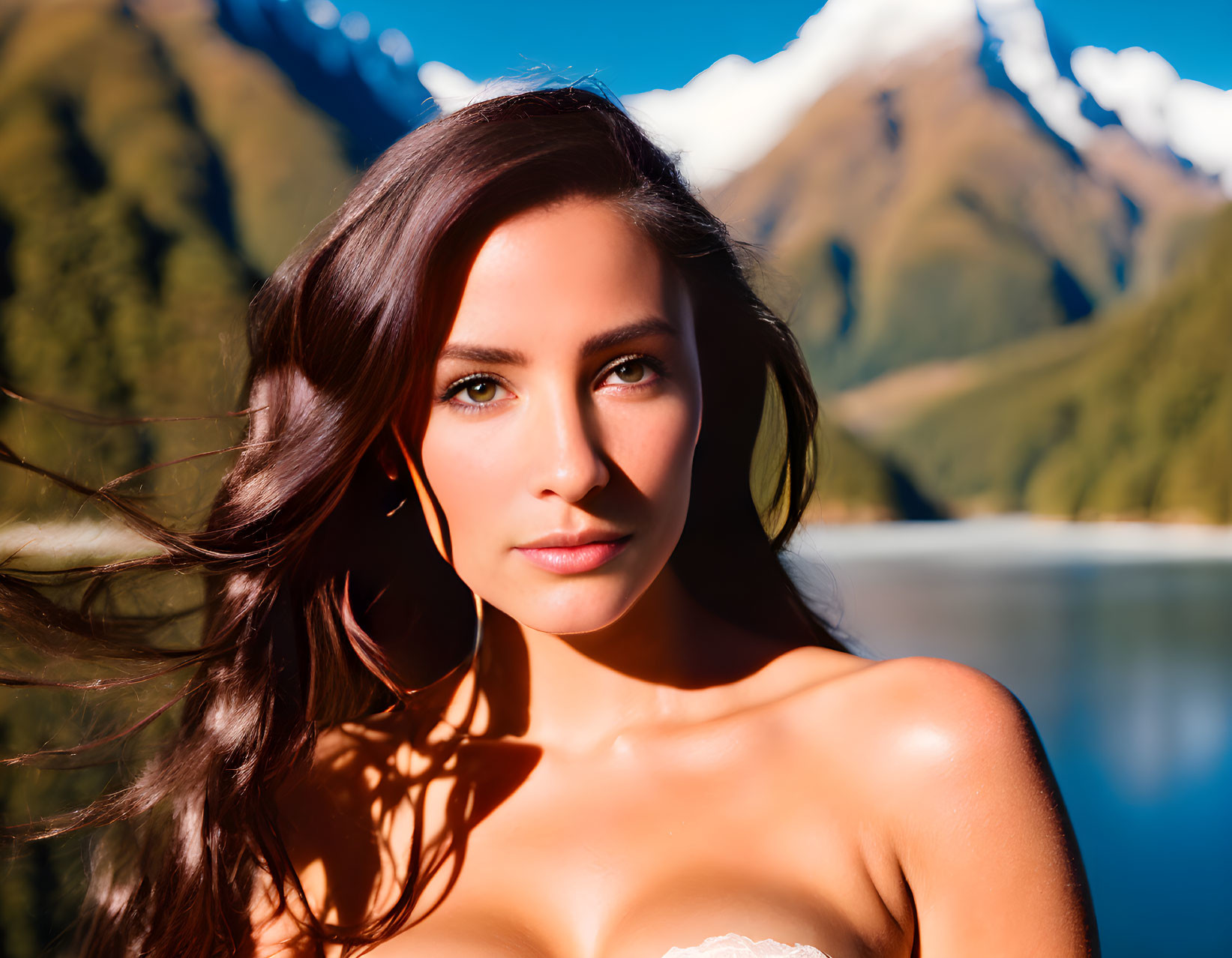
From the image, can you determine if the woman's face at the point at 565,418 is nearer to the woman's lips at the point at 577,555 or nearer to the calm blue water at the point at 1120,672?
the woman's lips at the point at 577,555

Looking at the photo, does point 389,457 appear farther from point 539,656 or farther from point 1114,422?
point 1114,422

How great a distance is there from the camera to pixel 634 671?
4.75 feet

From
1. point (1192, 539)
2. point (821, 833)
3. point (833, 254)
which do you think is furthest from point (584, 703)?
point (833, 254)

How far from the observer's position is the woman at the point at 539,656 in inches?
45.3

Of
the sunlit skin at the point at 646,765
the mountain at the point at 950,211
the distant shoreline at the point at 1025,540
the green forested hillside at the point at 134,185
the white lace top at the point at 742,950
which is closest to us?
the white lace top at the point at 742,950

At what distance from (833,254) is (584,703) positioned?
33.0 ft

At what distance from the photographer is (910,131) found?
10.4 meters

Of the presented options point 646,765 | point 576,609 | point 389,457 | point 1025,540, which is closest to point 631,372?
point 576,609

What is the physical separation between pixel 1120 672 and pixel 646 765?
359 cm

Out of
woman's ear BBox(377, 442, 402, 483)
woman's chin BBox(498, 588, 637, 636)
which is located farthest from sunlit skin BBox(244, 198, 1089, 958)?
woman's ear BBox(377, 442, 402, 483)

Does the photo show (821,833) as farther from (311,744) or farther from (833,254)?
(833,254)

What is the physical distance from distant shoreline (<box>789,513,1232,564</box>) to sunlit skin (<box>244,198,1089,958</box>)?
405 centimetres

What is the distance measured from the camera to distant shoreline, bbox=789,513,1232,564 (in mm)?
5973

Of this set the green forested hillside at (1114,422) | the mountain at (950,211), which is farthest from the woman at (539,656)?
the mountain at (950,211)
